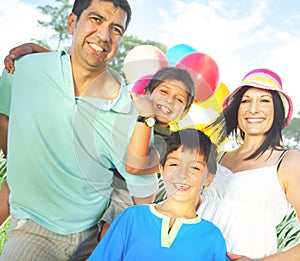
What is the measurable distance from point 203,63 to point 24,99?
1554mm

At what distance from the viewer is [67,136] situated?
153 centimetres

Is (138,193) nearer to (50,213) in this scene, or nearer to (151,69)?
(50,213)

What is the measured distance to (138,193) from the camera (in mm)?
1656

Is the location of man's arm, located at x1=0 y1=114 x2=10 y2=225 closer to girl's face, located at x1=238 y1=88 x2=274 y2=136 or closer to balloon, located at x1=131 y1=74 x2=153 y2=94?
balloon, located at x1=131 y1=74 x2=153 y2=94

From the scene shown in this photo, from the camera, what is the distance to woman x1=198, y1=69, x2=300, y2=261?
163cm

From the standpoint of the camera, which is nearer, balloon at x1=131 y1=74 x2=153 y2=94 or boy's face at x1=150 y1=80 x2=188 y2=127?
boy's face at x1=150 y1=80 x2=188 y2=127

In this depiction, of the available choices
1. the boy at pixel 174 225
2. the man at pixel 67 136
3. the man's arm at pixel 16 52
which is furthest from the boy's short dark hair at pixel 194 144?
the man's arm at pixel 16 52

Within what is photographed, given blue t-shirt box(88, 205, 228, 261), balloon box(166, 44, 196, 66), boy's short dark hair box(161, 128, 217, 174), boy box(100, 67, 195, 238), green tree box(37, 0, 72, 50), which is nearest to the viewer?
blue t-shirt box(88, 205, 228, 261)

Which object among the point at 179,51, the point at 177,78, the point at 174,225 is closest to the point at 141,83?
the point at 177,78

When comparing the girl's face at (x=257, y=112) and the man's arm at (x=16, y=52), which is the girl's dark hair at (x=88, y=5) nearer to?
the man's arm at (x=16, y=52)

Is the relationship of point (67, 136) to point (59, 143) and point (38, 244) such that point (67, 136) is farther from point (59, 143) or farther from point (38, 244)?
point (38, 244)

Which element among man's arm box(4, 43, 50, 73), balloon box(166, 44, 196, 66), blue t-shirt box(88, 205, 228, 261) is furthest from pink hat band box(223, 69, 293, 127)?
balloon box(166, 44, 196, 66)

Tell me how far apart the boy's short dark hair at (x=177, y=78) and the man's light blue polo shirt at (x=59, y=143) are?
0.17m

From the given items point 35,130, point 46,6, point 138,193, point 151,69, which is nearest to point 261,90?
point 151,69
